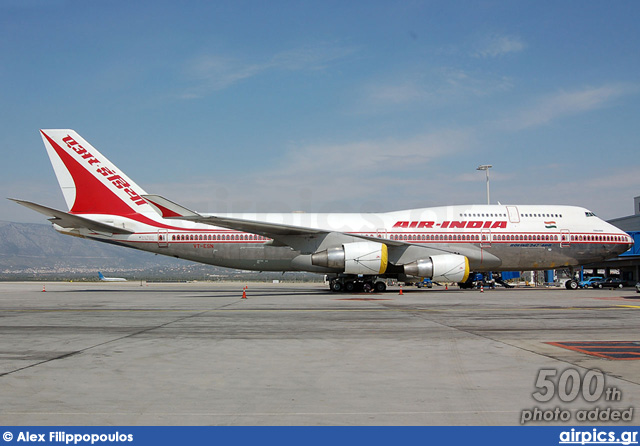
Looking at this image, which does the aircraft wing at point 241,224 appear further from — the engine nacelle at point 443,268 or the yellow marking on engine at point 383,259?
the engine nacelle at point 443,268

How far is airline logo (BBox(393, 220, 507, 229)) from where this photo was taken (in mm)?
29016

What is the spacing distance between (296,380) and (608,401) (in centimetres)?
369

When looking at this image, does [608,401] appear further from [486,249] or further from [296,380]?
[486,249]

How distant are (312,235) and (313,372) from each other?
Result: 19.8m

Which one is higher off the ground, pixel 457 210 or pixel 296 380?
pixel 457 210

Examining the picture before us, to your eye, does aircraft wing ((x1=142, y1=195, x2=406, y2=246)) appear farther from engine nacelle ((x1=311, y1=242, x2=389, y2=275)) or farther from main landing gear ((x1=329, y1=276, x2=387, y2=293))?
main landing gear ((x1=329, y1=276, x2=387, y2=293))

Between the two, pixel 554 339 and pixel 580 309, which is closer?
pixel 554 339

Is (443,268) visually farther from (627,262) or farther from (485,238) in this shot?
(627,262)

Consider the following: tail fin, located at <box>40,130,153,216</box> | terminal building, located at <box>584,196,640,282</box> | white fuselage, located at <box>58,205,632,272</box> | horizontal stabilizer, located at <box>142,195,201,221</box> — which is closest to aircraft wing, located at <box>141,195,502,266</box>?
white fuselage, located at <box>58,205,632,272</box>

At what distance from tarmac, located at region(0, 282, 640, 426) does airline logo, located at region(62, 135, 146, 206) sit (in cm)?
1604

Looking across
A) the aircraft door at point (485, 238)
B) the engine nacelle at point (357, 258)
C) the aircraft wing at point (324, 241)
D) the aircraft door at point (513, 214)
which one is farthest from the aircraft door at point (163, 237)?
the aircraft door at point (513, 214)

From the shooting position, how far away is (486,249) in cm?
2912
